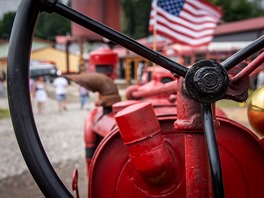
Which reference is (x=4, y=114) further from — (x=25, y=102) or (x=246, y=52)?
(x=246, y=52)

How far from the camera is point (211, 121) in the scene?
32.0 inches

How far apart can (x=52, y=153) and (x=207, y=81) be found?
540cm

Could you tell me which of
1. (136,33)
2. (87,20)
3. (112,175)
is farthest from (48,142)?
(136,33)

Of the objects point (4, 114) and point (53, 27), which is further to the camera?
point (53, 27)

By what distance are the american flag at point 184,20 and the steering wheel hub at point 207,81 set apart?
3.07m

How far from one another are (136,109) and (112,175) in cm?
38

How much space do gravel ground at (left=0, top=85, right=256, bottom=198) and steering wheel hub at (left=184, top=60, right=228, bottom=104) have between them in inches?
123

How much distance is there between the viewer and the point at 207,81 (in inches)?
31.2

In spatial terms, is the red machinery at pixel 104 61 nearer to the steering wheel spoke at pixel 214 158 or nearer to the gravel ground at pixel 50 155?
the gravel ground at pixel 50 155

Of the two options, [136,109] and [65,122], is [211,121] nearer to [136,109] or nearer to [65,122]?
[136,109]

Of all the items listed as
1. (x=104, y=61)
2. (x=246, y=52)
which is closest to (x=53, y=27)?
(x=104, y=61)

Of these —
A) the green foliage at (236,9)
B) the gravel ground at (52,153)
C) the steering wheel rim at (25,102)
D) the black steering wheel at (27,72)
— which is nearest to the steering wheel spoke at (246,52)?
the black steering wheel at (27,72)

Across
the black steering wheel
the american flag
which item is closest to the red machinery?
the american flag

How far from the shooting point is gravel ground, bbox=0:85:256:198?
13.7 feet
